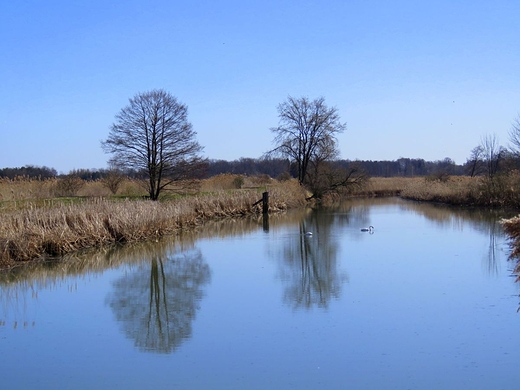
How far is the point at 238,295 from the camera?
28.2 ft

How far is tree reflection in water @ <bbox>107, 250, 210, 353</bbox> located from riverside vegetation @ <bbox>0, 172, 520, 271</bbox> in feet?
7.49

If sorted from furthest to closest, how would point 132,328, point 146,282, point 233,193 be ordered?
point 233,193 < point 146,282 < point 132,328

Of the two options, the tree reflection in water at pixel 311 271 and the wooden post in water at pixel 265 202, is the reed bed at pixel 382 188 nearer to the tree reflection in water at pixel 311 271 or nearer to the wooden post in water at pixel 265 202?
the wooden post in water at pixel 265 202

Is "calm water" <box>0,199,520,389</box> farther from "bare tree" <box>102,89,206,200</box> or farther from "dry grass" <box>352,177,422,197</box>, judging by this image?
"dry grass" <box>352,177,422,197</box>

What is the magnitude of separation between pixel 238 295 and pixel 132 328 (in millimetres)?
2005

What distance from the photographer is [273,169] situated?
71.7 m

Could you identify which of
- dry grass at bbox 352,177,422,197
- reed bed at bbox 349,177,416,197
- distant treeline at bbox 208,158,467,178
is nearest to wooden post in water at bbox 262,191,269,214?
reed bed at bbox 349,177,416,197

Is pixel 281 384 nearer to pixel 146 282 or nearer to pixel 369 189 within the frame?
pixel 146 282

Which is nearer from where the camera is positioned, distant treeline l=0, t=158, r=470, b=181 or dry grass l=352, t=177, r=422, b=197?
distant treeline l=0, t=158, r=470, b=181

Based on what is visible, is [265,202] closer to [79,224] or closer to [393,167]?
[79,224]

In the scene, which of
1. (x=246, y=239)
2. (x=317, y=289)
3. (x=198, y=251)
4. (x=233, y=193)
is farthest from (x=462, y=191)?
(x=317, y=289)

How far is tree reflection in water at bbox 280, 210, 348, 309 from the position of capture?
8427mm

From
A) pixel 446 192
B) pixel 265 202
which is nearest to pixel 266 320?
pixel 265 202

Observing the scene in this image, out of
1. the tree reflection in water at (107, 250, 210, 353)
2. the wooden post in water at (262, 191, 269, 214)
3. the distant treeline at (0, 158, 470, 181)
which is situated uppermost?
the distant treeline at (0, 158, 470, 181)
